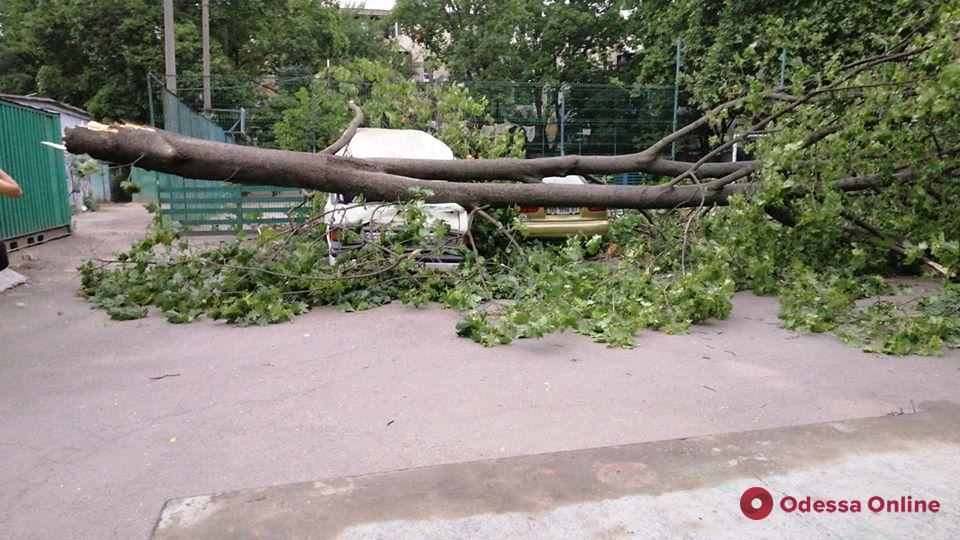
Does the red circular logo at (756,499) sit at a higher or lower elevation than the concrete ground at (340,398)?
higher

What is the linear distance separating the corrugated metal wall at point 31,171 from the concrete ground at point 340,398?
5.21 m

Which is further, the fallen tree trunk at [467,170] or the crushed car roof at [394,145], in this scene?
the crushed car roof at [394,145]

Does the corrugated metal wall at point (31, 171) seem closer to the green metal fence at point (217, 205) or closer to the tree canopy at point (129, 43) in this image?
the green metal fence at point (217, 205)

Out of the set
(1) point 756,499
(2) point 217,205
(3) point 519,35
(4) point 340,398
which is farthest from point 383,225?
(3) point 519,35

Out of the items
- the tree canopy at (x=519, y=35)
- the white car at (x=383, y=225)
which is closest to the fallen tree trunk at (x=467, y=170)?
the white car at (x=383, y=225)

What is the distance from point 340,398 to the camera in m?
4.31

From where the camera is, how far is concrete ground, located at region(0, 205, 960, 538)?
3.28m

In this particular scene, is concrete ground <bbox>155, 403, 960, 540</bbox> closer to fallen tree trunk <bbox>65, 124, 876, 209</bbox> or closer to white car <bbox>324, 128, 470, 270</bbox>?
white car <bbox>324, 128, 470, 270</bbox>

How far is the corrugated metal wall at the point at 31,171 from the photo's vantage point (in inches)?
407

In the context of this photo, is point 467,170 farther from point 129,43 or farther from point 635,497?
point 129,43

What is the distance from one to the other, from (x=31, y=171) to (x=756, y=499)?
40.7 feet

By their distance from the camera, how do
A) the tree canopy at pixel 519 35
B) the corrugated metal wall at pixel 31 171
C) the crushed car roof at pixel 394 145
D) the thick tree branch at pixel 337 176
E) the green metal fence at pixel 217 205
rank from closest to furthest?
the thick tree branch at pixel 337 176 → the crushed car roof at pixel 394 145 → the corrugated metal wall at pixel 31 171 → the green metal fence at pixel 217 205 → the tree canopy at pixel 519 35

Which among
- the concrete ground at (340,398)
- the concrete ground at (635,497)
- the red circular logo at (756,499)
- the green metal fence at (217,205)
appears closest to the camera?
the concrete ground at (635,497)

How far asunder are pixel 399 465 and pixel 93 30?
35.0 metres
